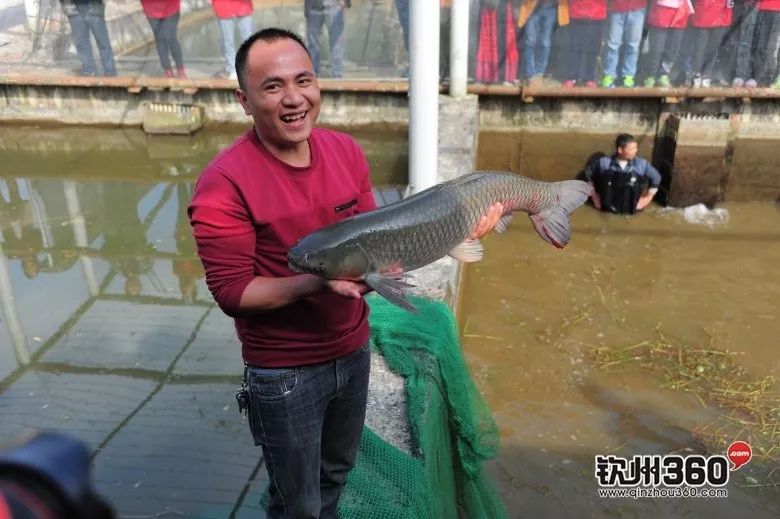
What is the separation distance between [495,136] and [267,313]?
744 centimetres

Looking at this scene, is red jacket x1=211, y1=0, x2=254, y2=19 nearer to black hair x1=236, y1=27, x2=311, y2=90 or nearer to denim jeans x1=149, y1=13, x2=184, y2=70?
denim jeans x1=149, y1=13, x2=184, y2=70

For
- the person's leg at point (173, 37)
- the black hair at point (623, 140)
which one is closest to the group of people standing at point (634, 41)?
the black hair at point (623, 140)

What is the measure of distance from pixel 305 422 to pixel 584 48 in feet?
26.1

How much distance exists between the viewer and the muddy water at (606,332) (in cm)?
427

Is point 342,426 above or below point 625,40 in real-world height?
below

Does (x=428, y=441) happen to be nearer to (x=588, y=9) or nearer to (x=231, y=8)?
(x=588, y=9)

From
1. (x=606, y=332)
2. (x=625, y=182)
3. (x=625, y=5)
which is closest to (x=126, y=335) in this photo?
(x=606, y=332)

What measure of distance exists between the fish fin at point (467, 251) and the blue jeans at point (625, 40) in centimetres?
707

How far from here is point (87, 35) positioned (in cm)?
1021

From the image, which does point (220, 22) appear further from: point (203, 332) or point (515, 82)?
point (203, 332)

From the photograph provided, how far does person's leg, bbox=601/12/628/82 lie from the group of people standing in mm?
13

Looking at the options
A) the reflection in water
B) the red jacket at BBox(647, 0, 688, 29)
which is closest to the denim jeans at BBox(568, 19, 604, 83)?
the red jacket at BBox(647, 0, 688, 29)

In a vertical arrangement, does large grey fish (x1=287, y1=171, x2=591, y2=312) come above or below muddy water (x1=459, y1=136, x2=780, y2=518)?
above

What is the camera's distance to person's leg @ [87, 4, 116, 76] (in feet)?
33.2
